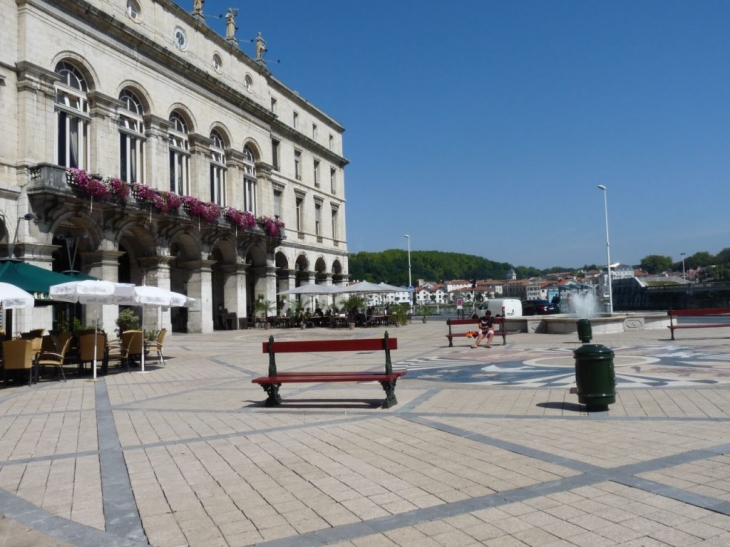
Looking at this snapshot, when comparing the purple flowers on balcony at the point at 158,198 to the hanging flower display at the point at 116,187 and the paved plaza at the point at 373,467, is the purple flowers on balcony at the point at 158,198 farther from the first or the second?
the paved plaza at the point at 373,467

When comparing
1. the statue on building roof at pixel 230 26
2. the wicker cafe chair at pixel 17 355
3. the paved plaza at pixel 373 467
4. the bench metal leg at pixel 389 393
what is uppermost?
the statue on building roof at pixel 230 26

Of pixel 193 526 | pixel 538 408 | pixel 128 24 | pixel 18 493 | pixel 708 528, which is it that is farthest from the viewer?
pixel 128 24

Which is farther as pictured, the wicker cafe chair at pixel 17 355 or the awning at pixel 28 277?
the awning at pixel 28 277

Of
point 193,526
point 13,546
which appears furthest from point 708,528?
point 13,546

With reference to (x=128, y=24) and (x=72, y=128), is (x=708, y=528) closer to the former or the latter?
(x=72, y=128)

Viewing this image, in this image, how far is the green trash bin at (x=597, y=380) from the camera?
25.6 ft

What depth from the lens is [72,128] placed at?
24.7 metres

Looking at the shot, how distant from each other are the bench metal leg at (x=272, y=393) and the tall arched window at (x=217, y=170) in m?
27.1

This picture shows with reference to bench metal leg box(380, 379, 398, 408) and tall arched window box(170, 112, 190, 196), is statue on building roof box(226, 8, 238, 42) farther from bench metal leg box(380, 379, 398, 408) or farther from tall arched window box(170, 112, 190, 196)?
bench metal leg box(380, 379, 398, 408)

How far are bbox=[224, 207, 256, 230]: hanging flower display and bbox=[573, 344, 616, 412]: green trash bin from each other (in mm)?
28128

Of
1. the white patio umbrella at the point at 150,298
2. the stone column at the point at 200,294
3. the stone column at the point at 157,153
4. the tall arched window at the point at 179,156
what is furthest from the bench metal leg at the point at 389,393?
the tall arched window at the point at 179,156

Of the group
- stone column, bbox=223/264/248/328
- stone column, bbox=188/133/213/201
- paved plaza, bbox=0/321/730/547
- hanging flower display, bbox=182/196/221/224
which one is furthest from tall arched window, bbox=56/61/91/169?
paved plaza, bbox=0/321/730/547

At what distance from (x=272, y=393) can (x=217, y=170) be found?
92.7 feet

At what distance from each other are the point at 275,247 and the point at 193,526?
3635cm
